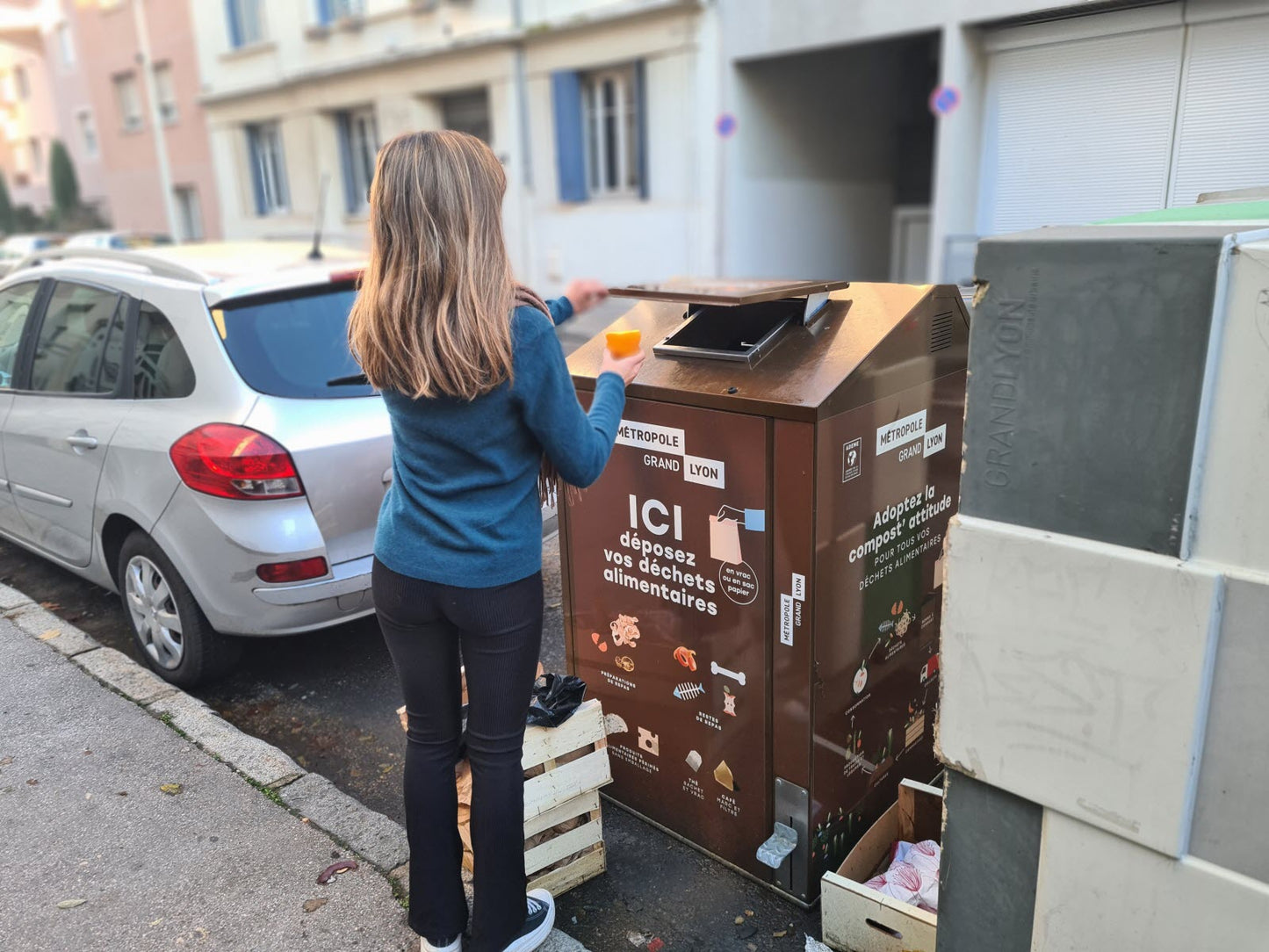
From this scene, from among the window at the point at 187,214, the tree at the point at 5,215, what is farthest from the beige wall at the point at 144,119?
the tree at the point at 5,215

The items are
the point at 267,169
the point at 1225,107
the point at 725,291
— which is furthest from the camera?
the point at 267,169

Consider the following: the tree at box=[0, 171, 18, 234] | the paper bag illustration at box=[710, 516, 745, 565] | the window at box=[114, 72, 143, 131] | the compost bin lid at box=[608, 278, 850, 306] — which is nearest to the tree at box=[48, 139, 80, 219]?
the tree at box=[0, 171, 18, 234]

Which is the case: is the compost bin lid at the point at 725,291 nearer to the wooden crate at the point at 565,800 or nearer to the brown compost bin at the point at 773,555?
the brown compost bin at the point at 773,555

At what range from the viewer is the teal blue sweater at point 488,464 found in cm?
190

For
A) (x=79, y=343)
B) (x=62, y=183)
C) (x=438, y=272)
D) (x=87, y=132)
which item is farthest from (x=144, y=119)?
(x=438, y=272)

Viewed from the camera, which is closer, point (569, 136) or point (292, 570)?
point (292, 570)

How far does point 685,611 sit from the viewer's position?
2.50m

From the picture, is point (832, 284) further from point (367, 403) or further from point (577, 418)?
point (367, 403)

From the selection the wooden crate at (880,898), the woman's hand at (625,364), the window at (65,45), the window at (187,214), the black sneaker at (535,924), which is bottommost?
the black sneaker at (535,924)

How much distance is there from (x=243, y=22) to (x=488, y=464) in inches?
793

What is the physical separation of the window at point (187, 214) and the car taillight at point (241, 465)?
2090cm

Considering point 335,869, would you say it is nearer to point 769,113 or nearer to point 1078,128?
point 1078,128

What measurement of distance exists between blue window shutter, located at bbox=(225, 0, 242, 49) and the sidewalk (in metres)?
18.5

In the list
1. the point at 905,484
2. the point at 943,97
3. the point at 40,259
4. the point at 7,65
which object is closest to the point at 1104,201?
the point at 943,97
